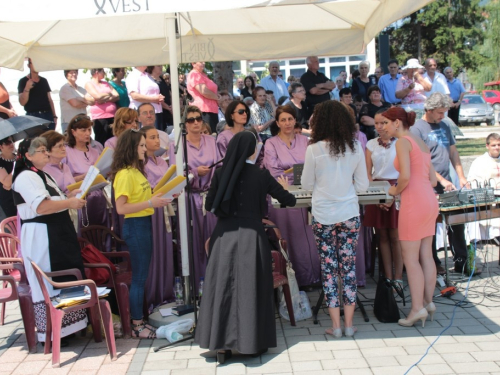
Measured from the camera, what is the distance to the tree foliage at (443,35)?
37.2 metres

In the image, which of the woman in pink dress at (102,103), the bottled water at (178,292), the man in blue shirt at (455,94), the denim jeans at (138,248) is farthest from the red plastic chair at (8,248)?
the man in blue shirt at (455,94)

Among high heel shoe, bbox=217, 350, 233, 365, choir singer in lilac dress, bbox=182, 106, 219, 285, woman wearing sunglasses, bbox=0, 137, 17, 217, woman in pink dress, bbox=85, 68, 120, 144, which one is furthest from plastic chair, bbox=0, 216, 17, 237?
high heel shoe, bbox=217, 350, 233, 365

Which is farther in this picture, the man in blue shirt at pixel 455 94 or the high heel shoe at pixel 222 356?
the man in blue shirt at pixel 455 94

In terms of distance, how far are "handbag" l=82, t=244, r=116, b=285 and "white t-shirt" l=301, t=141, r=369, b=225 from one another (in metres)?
1.99

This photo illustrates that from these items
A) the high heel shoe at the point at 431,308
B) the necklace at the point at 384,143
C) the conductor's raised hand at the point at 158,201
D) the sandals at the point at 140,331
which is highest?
the necklace at the point at 384,143

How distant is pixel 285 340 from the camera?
5.15 meters

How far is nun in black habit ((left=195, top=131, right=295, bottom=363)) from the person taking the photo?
Result: 452 centimetres

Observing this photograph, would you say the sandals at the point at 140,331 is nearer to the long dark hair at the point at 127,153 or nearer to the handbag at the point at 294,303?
the handbag at the point at 294,303

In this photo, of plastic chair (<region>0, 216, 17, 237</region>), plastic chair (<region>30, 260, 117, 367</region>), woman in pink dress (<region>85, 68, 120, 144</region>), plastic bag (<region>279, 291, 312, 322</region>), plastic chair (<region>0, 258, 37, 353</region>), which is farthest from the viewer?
woman in pink dress (<region>85, 68, 120, 144</region>)

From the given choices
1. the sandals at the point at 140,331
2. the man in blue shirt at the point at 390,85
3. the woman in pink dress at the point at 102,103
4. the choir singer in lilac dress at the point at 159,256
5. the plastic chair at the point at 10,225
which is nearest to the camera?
the sandals at the point at 140,331

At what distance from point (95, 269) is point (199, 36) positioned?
308 centimetres

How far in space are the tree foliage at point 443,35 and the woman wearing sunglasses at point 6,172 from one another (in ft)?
109

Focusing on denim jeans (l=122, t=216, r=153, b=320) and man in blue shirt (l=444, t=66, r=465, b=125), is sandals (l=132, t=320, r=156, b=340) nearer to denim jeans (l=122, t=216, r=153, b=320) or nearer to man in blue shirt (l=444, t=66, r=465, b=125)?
denim jeans (l=122, t=216, r=153, b=320)

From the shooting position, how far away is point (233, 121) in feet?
21.4
